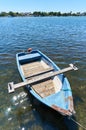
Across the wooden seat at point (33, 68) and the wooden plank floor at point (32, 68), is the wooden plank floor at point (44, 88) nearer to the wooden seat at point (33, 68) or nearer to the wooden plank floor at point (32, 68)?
the wooden seat at point (33, 68)

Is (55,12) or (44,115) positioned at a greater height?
(44,115)

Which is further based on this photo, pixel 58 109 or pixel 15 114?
pixel 15 114

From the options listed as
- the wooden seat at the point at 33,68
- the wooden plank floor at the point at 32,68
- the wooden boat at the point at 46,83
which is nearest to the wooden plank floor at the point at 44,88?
the wooden boat at the point at 46,83

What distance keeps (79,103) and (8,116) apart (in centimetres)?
388

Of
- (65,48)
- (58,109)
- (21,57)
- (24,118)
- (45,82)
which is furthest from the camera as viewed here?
(65,48)

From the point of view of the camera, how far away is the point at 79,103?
9.51 meters

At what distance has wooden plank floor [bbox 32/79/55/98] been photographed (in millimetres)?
9414

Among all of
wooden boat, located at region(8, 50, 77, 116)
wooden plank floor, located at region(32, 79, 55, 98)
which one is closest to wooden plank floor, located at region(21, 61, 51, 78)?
wooden boat, located at region(8, 50, 77, 116)

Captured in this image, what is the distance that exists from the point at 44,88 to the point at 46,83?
0.64 metres

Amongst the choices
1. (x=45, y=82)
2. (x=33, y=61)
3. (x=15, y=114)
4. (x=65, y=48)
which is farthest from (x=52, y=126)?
(x=65, y=48)

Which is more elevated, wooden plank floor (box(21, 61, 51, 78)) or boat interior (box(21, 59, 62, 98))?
boat interior (box(21, 59, 62, 98))

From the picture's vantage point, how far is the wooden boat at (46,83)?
305 inches

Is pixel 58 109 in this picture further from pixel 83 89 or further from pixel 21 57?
pixel 21 57

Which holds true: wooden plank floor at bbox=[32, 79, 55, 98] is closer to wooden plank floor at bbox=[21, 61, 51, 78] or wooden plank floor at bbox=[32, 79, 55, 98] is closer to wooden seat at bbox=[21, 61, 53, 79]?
wooden seat at bbox=[21, 61, 53, 79]
